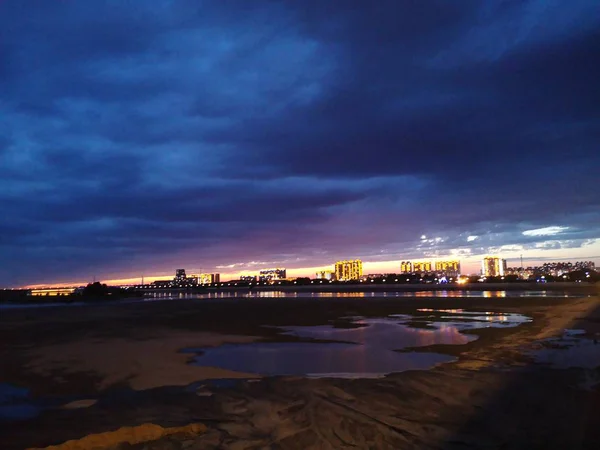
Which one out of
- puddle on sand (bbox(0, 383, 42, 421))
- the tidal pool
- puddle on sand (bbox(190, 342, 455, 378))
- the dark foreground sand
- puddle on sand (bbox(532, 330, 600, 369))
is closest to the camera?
the dark foreground sand

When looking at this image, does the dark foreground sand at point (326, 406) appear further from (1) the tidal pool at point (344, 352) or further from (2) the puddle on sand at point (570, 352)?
(1) the tidal pool at point (344, 352)

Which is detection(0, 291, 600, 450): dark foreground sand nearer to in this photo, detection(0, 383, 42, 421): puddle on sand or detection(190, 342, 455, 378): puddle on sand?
detection(0, 383, 42, 421): puddle on sand

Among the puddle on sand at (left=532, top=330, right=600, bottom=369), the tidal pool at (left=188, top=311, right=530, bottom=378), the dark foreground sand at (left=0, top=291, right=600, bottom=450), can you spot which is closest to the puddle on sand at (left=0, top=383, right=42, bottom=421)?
the dark foreground sand at (left=0, top=291, right=600, bottom=450)

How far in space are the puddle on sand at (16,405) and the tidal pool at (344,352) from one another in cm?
553

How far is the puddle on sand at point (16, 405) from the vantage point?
10.2m

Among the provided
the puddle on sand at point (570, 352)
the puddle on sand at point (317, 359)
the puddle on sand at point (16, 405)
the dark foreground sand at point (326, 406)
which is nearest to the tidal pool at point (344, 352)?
the puddle on sand at point (317, 359)

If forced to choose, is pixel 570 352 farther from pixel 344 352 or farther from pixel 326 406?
pixel 326 406

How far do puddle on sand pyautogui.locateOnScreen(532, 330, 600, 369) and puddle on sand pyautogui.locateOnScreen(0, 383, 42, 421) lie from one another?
13.9 m

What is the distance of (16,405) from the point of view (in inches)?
440

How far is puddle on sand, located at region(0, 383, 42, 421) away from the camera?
10241mm

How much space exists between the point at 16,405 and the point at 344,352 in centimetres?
1096

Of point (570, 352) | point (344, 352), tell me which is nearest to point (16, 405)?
A: point (344, 352)

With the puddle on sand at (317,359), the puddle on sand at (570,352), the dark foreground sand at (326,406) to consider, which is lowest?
the puddle on sand at (570,352)

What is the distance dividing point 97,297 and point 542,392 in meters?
94.2
